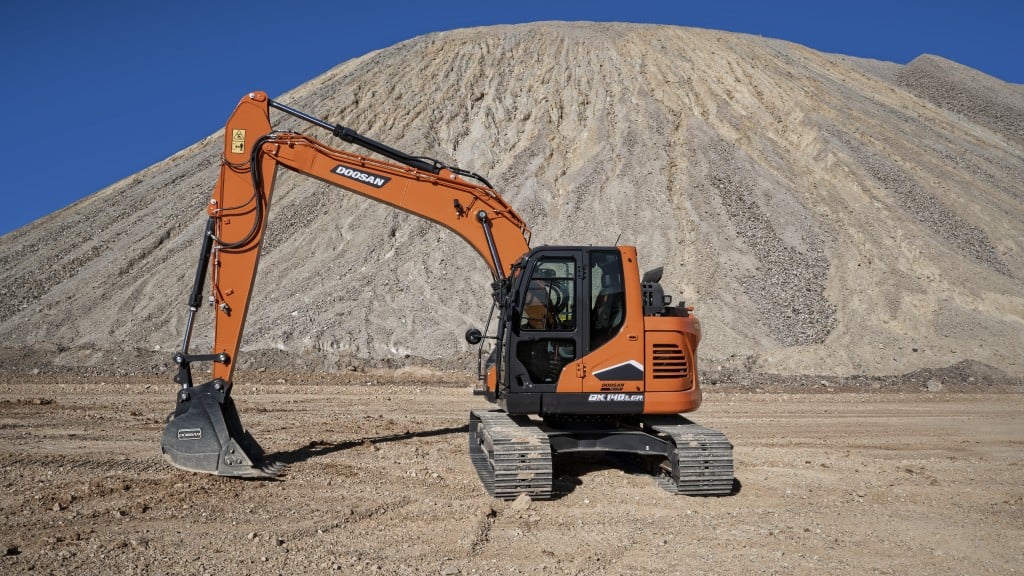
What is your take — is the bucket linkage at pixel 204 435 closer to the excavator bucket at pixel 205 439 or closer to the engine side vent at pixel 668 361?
the excavator bucket at pixel 205 439

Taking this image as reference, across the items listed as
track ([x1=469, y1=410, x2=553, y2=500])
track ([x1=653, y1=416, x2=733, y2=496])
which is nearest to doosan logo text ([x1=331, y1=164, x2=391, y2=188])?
track ([x1=469, y1=410, x2=553, y2=500])

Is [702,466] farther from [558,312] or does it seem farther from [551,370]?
[558,312]

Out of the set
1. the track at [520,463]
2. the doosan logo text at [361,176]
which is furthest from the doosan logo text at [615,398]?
the doosan logo text at [361,176]

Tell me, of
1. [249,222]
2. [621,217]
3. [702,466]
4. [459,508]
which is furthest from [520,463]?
[621,217]

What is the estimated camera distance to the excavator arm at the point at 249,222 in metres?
8.95

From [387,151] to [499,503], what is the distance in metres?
4.24

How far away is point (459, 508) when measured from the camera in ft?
26.4

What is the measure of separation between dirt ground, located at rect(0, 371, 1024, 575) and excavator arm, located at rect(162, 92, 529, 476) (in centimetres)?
45

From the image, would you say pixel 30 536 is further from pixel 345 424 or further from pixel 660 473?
pixel 345 424

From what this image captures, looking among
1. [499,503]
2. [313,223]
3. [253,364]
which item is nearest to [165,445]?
[499,503]

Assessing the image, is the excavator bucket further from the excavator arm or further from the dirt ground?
the dirt ground

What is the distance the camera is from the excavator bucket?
891 centimetres

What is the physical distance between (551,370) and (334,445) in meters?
4.10

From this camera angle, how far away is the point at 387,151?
996 centimetres
